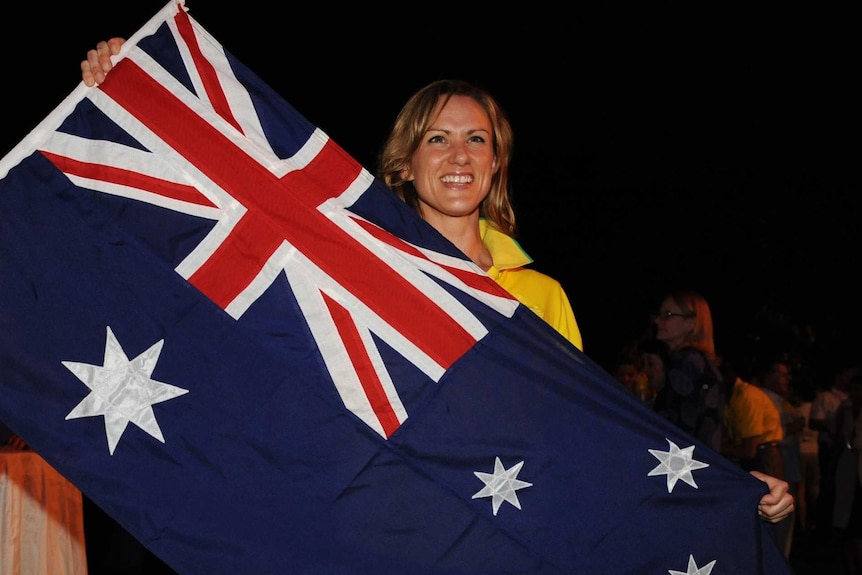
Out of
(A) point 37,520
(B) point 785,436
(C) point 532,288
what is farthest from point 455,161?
(B) point 785,436

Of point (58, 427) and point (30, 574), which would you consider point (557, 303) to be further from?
point (30, 574)

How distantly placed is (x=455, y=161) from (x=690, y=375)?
3733mm

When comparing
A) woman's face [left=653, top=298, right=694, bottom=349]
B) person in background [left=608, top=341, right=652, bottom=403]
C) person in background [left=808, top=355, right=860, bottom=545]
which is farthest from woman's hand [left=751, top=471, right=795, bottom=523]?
person in background [left=808, top=355, right=860, bottom=545]

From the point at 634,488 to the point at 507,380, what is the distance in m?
0.45

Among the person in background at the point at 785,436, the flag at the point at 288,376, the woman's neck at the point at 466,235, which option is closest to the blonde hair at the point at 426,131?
the woman's neck at the point at 466,235

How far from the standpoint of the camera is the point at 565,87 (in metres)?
14.7

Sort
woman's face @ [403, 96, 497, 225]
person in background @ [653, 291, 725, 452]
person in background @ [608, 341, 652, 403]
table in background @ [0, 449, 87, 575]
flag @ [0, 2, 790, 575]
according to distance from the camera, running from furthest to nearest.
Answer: person in background @ [608, 341, 652, 403] → person in background @ [653, 291, 725, 452] → table in background @ [0, 449, 87, 575] → woman's face @ [403, 96, 497, 225] → flag @ [0, 2, 790, 575]

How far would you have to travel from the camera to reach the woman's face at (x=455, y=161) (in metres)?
3.51

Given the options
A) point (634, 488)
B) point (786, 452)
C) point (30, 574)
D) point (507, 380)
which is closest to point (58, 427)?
point (507, 380)

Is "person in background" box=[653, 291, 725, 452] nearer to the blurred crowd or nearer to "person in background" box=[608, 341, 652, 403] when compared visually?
the blurred crowd

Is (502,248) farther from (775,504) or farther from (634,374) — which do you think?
(634,374)

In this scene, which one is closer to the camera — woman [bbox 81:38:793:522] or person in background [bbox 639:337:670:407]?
woman [bbox 81:38:793:522]

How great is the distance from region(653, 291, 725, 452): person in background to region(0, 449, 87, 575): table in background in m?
3.55

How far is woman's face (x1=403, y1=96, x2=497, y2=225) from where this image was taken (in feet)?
11.5
